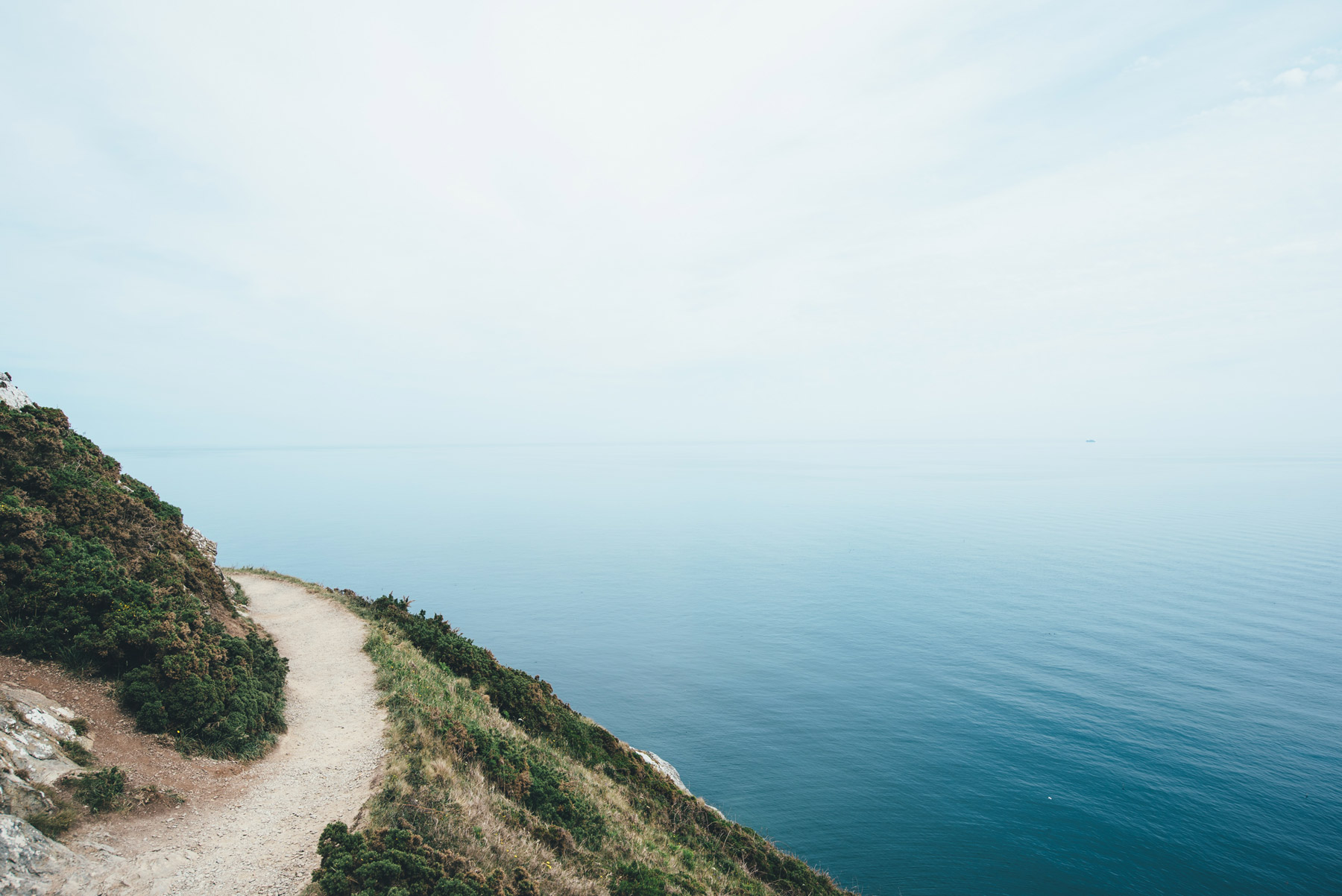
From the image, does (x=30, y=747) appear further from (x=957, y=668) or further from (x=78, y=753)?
(x=957, y=668)

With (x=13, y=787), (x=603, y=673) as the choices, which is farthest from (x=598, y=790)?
(x=603, y=673)

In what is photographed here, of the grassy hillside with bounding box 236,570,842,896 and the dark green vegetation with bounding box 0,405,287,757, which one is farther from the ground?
the dark green vegetation with bounding box 0,405,287,757

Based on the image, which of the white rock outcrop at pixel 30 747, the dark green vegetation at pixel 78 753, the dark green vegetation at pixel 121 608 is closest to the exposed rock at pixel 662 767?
the dark green vegetation at pixel 121 608

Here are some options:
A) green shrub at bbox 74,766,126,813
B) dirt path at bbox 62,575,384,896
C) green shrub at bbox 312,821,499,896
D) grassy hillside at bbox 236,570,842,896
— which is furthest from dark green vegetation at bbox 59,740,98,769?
grassy hillside at bbox 236,570,842,896

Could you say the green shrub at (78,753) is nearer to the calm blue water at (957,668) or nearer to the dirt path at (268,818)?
the dirt path at (268,818)

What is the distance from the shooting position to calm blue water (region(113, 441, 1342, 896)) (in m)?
31.6

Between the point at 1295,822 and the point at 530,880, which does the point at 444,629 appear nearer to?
the point at 530,880

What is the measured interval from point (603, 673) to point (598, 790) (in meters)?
37.1

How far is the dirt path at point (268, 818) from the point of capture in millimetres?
10078

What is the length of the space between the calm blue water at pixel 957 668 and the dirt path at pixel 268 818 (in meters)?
26.0

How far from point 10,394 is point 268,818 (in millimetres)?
23802

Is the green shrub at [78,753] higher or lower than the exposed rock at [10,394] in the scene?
lower

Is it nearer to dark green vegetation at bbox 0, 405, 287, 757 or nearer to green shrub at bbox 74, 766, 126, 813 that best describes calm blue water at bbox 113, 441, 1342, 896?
dark green vegetation at bbox 0, 405, 287, 757

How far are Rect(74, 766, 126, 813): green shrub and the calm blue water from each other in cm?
3100
